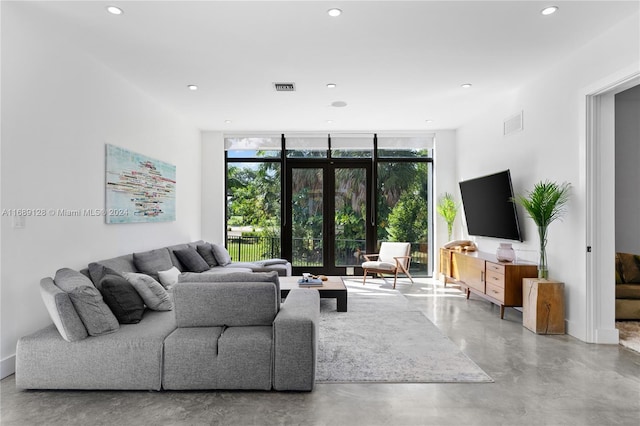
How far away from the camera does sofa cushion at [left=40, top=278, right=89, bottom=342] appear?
266 cm

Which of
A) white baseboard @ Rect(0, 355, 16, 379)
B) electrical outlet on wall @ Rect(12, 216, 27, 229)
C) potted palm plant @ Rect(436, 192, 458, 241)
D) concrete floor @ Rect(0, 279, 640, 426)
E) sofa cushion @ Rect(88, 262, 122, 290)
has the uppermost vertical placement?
potted palm plant @ Rect(436, 192, 458, 241)

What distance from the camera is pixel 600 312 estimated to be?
12.4 feet

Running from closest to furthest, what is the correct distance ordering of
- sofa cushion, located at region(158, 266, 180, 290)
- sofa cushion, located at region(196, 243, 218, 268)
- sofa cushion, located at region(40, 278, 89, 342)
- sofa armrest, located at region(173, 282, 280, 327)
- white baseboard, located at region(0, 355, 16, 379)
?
sofa cushion, located at region(40, 278, 89, 342)
sofa armrest, located at region(173, 282, 280, 327)
white baseboard, located at region(0, 355, 16, 379)
sofa cushion, located at region(158, 266, 180, 290)
sofa cushion, located at region(196, 243, 218, 268)

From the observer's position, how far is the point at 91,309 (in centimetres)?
278

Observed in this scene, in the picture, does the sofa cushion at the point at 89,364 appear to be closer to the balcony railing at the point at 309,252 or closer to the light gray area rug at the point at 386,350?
the light gray area rug at the point at 386,350

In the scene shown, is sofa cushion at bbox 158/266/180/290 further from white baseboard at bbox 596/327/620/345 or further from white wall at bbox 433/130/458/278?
white wall at bbox 433/130/458/278

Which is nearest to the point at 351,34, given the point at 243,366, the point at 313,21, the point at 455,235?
the point at 313,21

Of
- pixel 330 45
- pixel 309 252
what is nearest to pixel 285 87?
pixel 330 45

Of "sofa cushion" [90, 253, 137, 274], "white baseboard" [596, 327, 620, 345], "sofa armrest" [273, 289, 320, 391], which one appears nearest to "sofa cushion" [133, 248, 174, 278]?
"sofa cushion" [90, 253, 137, 274]

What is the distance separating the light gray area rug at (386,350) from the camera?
2986 millimetres

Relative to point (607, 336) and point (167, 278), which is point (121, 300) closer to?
point (167, 278)

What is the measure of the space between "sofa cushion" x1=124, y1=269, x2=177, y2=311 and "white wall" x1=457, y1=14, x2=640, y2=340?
4015mm

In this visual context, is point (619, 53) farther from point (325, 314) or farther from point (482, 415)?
point (325, 314)

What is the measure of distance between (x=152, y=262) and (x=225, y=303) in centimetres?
227
